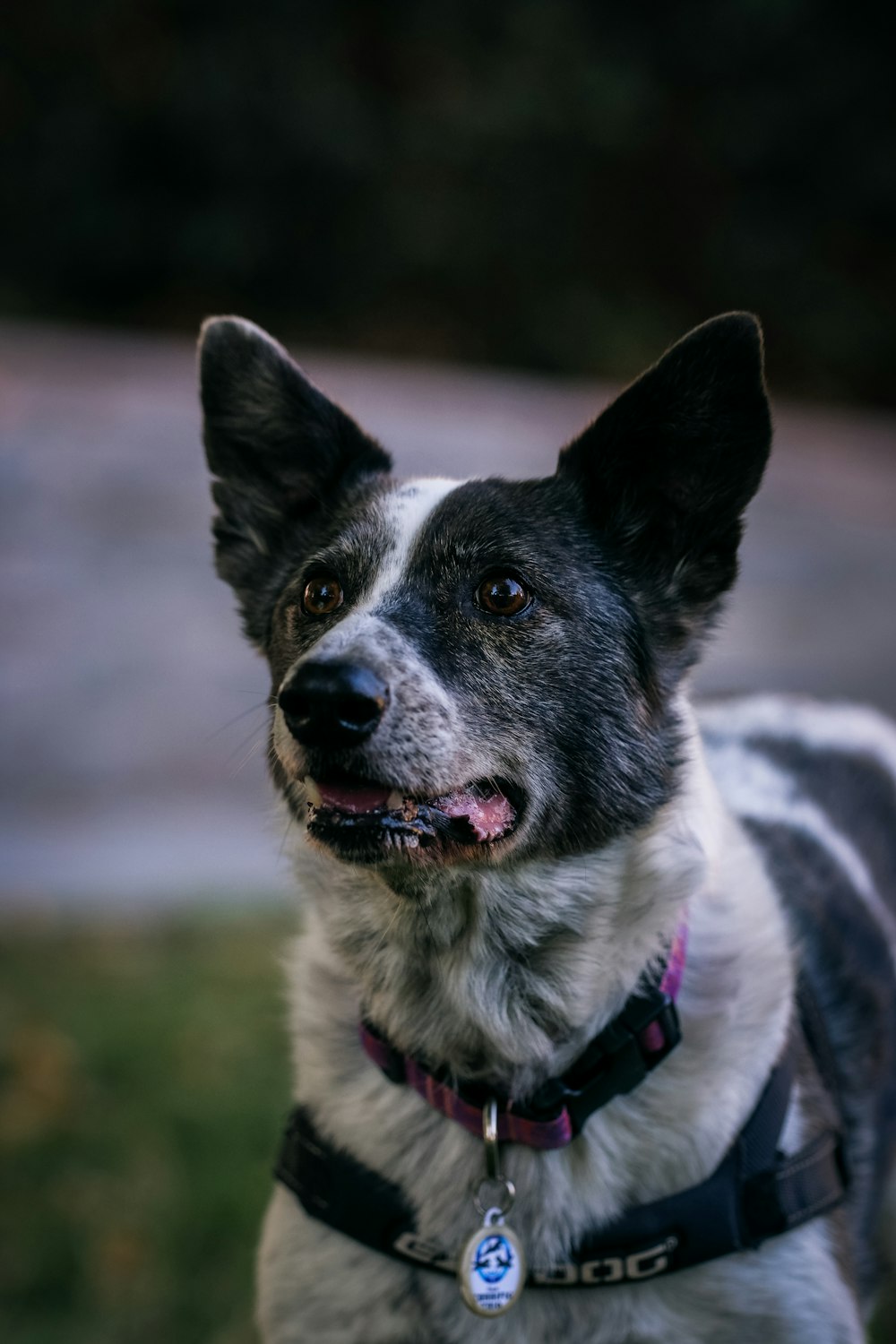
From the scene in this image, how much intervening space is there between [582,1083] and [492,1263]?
0.29m

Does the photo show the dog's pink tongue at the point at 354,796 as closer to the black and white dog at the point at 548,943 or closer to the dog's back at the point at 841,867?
the black and white dog at the point at 548,943

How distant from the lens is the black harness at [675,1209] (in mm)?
1900

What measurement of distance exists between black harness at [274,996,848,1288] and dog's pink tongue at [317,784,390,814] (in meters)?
0.62

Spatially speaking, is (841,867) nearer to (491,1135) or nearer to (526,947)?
(526,947)

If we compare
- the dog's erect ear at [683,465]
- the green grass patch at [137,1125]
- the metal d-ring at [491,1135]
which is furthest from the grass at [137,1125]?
the dog's erect ear at [683,465]

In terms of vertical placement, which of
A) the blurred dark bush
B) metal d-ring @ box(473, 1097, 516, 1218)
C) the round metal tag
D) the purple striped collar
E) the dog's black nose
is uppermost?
the blurred dark bush

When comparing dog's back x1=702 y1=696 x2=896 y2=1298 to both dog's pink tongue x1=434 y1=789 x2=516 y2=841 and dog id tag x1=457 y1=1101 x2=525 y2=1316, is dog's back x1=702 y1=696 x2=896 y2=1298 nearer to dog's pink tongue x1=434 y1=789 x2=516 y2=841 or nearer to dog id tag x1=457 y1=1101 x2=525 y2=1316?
dog id tag x1=457 y1=1101 x2=525 y2=1316

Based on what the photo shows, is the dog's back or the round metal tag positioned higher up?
the dog's back

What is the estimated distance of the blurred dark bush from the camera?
12.7m

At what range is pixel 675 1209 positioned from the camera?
1.91m

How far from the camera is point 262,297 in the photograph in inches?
544

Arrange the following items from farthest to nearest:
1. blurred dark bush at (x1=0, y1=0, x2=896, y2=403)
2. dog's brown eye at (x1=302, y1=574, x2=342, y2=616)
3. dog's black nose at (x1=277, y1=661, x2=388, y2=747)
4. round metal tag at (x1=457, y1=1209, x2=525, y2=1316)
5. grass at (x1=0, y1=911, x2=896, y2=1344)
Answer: blurred dark bush at (x1=0, y1=0, x2=896, y2=403)
grass at (x1=0, y1=911, x2=896, y2=1344)
dog's brown eye at (x1=302, y1=574, x2=342, y2=616)
round metal tag at (x1=457, y1=1209, x2=525, y2=1316)
dog's black nose at (x1=277, y1=661, x2=388, y2=747)

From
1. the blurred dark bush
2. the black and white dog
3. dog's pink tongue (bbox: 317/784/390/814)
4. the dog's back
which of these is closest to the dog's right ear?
the black and white dog

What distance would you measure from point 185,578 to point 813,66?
10.6m
